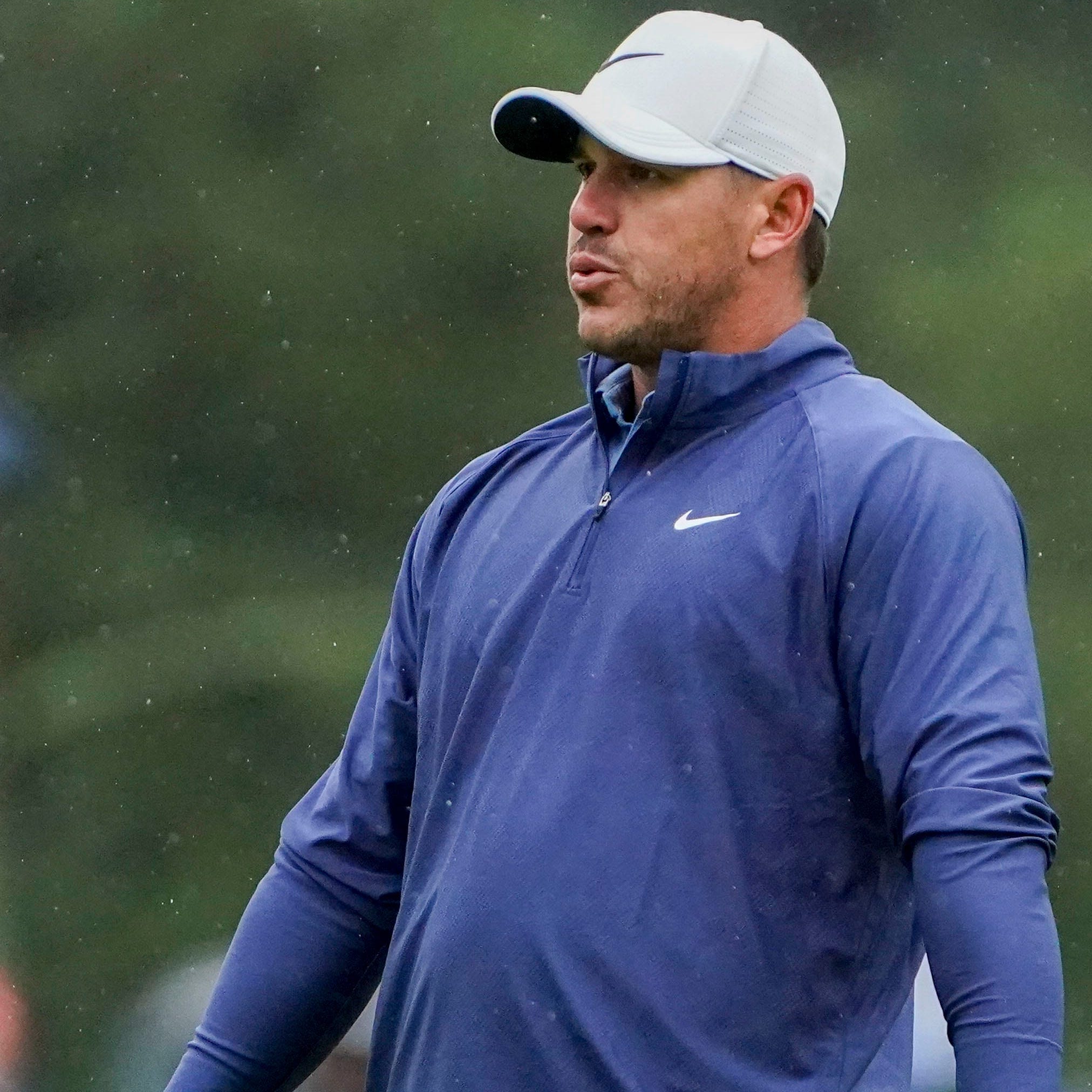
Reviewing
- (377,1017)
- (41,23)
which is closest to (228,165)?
(41,23)

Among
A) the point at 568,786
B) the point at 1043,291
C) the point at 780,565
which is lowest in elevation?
the point at 1043,291

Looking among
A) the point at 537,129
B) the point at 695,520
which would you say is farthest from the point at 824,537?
the point at 537,129

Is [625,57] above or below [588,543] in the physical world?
above

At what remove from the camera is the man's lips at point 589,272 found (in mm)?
2076

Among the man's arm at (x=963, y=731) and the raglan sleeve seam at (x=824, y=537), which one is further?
the raglan sleeve seam at (x=824, y=537)

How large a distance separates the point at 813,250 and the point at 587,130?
29 cm

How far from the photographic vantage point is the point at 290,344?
22.4 ft

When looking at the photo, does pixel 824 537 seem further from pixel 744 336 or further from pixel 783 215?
pixel 783 215

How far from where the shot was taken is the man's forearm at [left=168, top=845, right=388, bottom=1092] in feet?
7.29

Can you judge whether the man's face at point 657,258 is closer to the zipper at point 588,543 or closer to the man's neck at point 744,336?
the man's neck at point 744,336

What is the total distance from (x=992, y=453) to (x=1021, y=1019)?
4910 mm

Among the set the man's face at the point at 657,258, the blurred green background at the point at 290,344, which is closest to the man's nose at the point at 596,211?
the man's face at the point at 657,258

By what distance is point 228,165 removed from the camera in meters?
6.88

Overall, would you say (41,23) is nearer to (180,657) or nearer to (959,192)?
(180,657)
